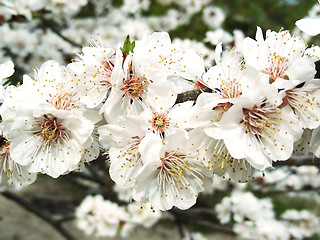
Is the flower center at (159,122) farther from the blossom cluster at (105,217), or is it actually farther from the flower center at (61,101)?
the blossom cluster at (105,217)

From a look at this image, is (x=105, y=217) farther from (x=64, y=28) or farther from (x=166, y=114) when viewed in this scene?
(x=64, y=28)

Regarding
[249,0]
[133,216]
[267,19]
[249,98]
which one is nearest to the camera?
[249,98]

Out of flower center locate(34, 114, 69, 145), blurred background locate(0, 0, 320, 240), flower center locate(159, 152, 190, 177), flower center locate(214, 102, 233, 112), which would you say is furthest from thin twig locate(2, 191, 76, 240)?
flower center locate(214, 102, 233, 112)

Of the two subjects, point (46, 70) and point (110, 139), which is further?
point (46, 70)

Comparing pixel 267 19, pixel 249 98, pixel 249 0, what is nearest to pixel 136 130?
pixel 249 98

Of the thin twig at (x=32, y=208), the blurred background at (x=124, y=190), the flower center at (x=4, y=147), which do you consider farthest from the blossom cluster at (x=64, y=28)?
the thin twig at (x=32, y=208)

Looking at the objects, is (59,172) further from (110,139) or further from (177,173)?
(177,173)
